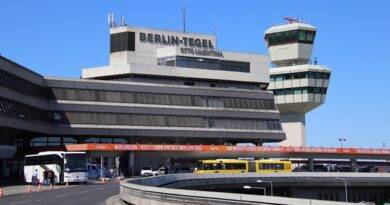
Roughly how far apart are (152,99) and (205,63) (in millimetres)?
16764

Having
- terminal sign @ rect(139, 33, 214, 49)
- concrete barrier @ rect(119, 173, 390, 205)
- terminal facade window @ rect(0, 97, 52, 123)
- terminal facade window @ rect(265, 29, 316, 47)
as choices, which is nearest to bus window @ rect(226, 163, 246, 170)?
concrete barrier @ rect(119, 173, 390, 205)

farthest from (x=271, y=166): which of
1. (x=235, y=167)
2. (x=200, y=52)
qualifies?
(x=200, y=52)

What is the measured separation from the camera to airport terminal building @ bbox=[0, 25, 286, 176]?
9856 centimetres

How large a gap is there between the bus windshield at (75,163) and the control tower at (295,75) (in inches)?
3153

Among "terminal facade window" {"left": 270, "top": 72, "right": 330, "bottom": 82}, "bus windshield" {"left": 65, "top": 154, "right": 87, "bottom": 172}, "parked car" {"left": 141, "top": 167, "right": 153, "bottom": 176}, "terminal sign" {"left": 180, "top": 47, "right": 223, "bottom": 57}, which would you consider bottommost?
"parked car" {"left": 141, "top": 167, "right": 153, "bottom": 176}

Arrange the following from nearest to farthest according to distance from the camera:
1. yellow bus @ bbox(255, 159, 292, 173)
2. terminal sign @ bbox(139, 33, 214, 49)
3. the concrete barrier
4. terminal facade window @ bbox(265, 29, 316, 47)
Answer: the concrete barrier, yellow bus @ bbox(255, 159, 292, 173), terminal sign @ bbox(139, 33, 214, 49), terminal facade window @ bbox(265, 29, 316, 47)

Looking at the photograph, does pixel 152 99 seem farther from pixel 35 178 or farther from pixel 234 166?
pixel 35 178

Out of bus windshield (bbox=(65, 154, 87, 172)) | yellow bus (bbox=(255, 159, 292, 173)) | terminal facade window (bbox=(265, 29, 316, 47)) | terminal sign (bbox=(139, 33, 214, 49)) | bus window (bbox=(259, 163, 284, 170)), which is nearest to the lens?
bus windshield (bbox=(65, 154, 87, 172))

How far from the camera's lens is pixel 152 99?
109m

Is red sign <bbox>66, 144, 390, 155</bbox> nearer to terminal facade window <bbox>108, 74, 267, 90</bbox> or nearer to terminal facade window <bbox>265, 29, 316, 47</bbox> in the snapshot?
terminal facade window <bbox>108, 74, 267, 90</bbox>

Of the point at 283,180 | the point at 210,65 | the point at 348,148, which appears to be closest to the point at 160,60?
the point at 210,65

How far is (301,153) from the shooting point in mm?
118062

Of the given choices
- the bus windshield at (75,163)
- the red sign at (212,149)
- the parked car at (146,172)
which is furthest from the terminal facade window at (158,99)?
the bus windshield at (75,163)

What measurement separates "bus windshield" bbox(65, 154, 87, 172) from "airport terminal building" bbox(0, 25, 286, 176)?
22579 millimetres
